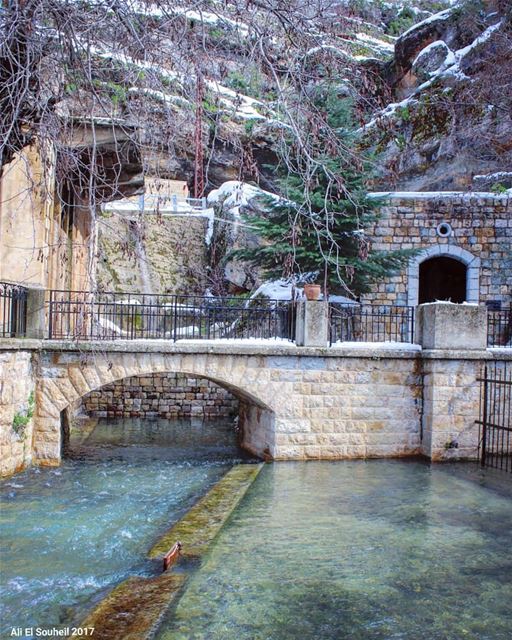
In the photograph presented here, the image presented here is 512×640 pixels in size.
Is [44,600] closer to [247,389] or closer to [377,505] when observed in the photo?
[377,505]

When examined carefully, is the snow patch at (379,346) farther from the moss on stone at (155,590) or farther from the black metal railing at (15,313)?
the black metal railing at (15,313)

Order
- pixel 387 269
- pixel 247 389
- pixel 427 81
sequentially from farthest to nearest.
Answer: pixel 427 81 < pixel 387 269 < pixel 247 389

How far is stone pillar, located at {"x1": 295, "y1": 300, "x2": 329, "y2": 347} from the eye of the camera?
38.0ft

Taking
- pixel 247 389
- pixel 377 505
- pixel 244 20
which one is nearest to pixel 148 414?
pixel 247 389

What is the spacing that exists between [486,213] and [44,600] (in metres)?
17.3

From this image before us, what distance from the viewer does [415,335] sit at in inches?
493

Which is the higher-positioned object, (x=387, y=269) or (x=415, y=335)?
(x=387, y=269)

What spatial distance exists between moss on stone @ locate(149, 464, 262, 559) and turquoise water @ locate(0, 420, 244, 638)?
0.99ft

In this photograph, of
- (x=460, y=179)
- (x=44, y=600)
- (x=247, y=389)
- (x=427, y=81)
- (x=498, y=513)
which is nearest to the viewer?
(x=44, y=600)

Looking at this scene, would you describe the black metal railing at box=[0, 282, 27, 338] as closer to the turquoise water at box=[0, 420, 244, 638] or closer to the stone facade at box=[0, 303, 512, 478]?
the stone facade at box=[0, 303, 512, 478]

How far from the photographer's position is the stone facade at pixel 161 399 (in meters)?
19.0

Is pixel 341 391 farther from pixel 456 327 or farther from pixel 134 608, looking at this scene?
pixel 134 608

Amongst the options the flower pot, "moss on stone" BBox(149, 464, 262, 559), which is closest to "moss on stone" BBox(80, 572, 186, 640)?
"moss on stone" BBox(149, 464, 262, 559)

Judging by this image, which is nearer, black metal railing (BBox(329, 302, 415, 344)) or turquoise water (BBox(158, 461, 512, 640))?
turquoise water (BBox(158, 461, 512, 640))
